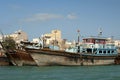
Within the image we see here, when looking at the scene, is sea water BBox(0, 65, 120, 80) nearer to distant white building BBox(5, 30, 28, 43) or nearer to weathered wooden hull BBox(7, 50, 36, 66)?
weathered wooden hull BBox(7, 50, 36, 66)

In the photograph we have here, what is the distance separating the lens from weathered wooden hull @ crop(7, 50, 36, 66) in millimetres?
44594

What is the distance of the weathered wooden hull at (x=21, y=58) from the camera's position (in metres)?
44.6

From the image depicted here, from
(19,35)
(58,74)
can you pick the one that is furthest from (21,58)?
(19,35)

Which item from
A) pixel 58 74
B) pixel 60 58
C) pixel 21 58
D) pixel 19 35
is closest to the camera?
pixel 58 74

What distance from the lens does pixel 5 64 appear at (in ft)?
153

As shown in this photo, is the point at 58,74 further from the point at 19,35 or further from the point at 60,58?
the point at 19,35

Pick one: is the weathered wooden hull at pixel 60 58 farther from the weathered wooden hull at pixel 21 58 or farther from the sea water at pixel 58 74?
the sea water at pixel 58 74

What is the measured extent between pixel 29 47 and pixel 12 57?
370cm


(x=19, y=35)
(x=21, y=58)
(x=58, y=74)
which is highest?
(x=19, y=35)

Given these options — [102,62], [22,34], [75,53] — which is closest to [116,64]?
[102,62]

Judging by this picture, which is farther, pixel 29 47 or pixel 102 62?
pixel 102 62

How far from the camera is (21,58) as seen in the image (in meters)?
45.0

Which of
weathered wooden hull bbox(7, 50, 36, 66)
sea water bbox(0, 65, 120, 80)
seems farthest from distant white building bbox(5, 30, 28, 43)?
sea water bbox(0, 65, 120, 80)

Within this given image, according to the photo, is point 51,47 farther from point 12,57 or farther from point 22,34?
point 22,34
